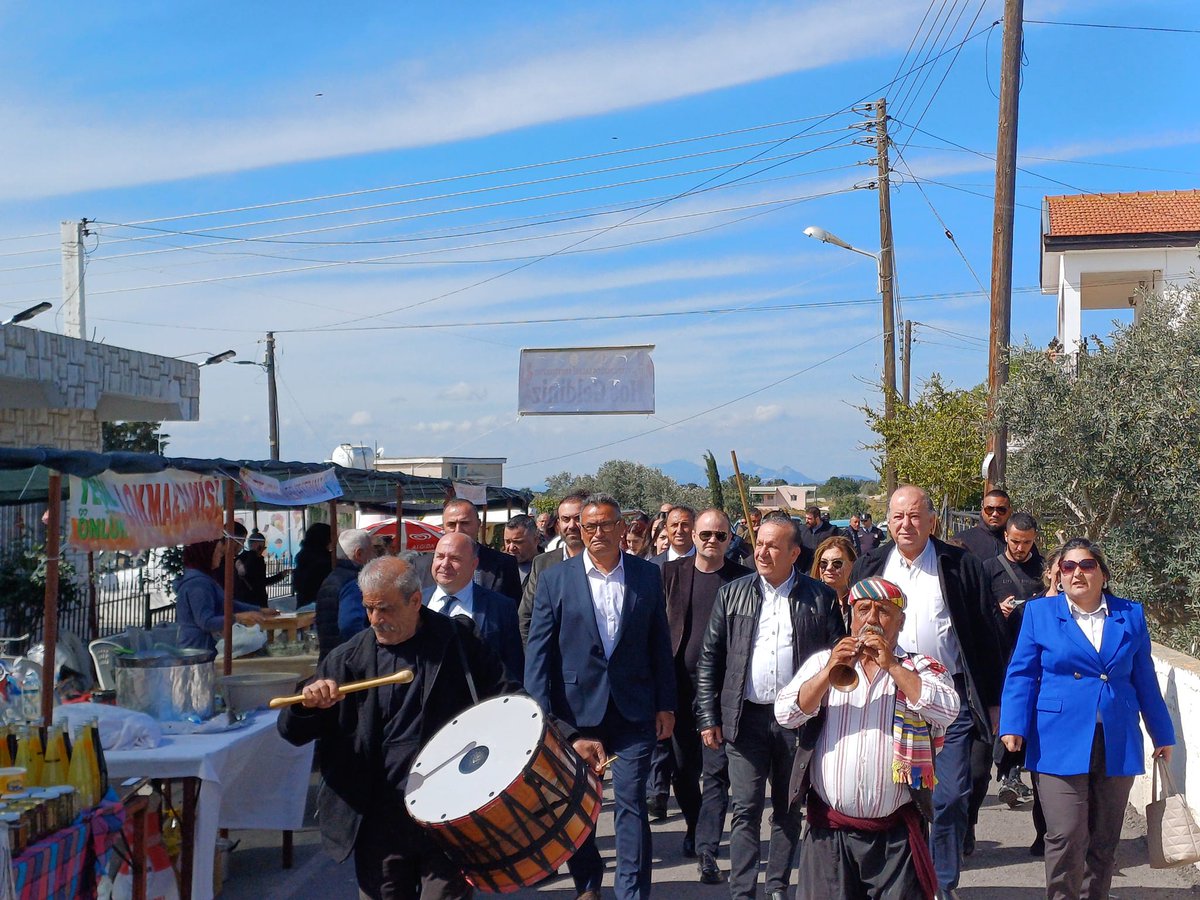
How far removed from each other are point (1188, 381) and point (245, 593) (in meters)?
9.20

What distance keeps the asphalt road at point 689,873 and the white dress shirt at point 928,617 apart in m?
1.30

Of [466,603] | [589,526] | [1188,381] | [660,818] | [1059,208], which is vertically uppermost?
[1059,208]

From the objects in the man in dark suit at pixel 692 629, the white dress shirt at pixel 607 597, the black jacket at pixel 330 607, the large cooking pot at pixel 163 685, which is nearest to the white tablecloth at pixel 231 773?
the large cooking pot at pixel 163 685

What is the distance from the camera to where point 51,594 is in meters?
5.65

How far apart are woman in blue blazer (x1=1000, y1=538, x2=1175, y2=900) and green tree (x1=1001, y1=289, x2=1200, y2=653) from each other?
420 cm

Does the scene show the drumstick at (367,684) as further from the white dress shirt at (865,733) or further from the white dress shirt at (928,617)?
the white dress shirt at (928,617)

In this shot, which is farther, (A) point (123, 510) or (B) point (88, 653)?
(B) point (88, 653)

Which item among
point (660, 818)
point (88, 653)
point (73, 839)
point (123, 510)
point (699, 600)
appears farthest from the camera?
point (88, 653)

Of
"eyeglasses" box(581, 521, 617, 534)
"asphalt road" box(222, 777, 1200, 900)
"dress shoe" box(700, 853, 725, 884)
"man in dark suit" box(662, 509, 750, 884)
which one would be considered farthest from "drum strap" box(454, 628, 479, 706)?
"man in dark suit" box(662, 509, 750, 884)

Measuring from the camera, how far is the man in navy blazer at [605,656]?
591 centimetres

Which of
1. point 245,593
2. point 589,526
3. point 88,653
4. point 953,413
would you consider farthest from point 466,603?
point 953,413

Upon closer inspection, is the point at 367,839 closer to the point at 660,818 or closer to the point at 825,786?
the point at 825,786

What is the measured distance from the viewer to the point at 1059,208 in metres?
25.6

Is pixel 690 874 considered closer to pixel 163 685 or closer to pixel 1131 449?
pixel 163 685
